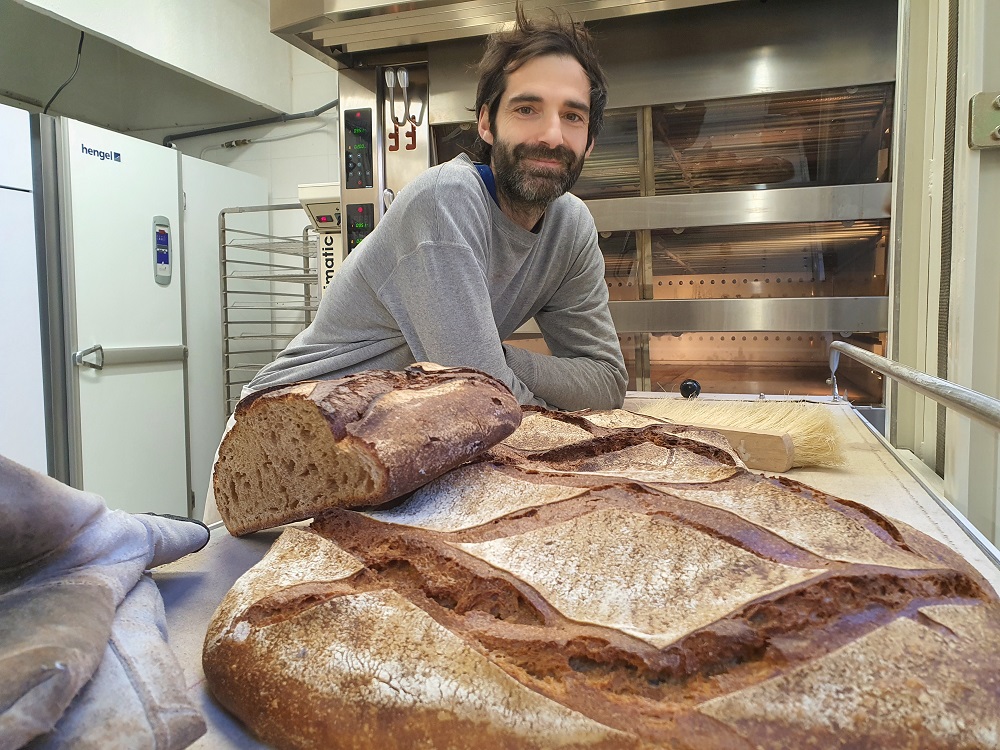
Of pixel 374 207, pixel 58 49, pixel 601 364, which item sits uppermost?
pixel 58 49

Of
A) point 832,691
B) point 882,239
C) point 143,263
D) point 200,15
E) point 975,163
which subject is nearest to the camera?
point 832,691

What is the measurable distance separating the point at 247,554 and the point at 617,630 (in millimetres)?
495

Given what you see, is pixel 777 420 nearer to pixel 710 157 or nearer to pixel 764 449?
pixel 764 449

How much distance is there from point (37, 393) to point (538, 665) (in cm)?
264

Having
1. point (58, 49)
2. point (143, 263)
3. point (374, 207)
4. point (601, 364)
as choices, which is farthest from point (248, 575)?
point (58, 49)

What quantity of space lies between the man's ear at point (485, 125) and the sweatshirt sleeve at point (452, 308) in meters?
0.39

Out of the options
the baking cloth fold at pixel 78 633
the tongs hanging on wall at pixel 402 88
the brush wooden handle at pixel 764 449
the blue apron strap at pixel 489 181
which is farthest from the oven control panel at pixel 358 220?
the baking cloth fold at pixel 78 633

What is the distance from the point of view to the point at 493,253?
4.47 ft

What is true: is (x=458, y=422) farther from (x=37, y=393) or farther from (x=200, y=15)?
(x=200, y=15)

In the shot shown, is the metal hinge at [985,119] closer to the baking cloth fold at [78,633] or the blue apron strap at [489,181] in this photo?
the blue apron strap at [489,181]

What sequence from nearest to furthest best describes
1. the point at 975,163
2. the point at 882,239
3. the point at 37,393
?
the point at 975,163 < the point at 882,239 < the point at 37,393

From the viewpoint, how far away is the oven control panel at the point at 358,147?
8.13ft

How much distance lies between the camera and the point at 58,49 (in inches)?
127

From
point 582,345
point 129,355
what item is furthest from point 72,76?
point 582,345
